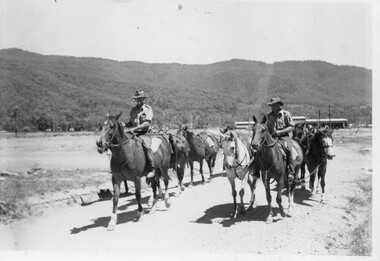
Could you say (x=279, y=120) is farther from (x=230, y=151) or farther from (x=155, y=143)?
(x=155, y=143)

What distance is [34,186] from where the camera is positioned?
11.5 meters

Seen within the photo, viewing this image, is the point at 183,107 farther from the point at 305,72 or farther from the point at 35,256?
the point at 35,256

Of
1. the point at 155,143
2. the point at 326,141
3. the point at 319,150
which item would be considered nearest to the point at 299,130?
the point at 319,150

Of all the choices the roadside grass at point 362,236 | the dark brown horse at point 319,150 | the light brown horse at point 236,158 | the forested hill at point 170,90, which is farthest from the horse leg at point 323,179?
the forested hill at point 170,90

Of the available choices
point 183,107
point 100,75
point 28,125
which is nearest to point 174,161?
point 28,125

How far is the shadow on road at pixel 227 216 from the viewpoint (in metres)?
8.13

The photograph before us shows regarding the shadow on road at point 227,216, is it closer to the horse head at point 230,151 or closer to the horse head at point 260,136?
the horse head at point 230,151

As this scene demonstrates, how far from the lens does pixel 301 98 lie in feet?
263

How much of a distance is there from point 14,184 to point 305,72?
3880 inches

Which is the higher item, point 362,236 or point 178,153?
point 178,153

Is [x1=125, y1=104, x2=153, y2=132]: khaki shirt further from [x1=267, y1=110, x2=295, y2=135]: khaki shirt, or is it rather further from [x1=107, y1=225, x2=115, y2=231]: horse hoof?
[x1=267, y1=110, x2=295, y2=135]: khaki shirt

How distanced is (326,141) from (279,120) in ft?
6.51

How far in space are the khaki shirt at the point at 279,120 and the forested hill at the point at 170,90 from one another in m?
42.3

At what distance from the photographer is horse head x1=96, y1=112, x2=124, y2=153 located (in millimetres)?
7336
